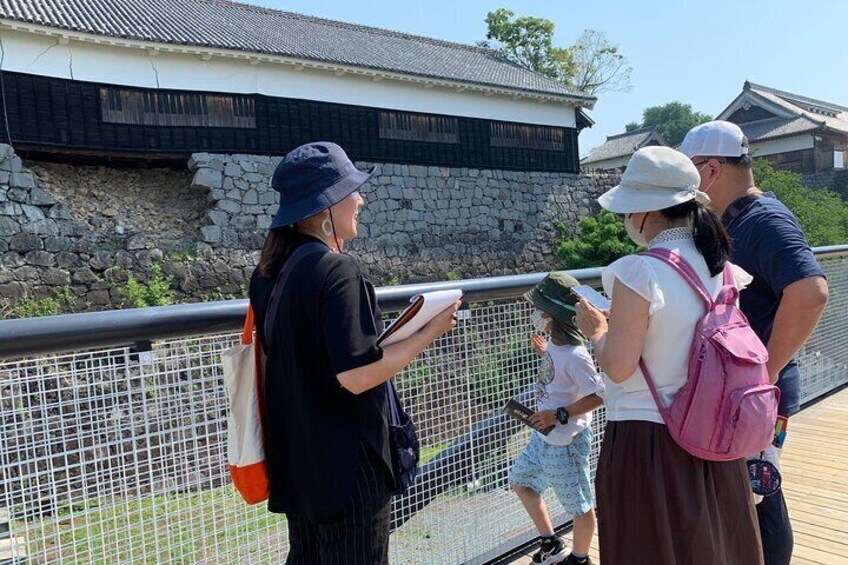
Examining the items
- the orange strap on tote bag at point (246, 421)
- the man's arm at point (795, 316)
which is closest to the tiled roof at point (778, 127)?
the man's arm at point (795, 316)

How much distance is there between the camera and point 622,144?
3953 centimetres

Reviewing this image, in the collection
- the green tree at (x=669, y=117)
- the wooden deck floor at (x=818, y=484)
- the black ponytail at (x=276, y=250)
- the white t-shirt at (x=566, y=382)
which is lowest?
the wooden deck floor at (x=818, y=484)

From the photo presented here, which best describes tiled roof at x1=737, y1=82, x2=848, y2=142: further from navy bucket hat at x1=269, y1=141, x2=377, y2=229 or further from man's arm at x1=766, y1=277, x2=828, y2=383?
navy bucket hat at x1=269, y1=141, x2=377, y2=229

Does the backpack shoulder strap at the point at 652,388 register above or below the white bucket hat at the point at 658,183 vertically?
below

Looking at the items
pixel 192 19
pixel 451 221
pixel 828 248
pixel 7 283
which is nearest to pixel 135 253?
pixel 7 283

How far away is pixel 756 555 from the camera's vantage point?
5.26 feet

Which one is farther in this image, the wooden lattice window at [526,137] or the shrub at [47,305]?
the wooden lattice window at [526,137]

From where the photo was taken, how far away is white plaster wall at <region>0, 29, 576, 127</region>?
13445mm

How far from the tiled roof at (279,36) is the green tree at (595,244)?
4.77 metres

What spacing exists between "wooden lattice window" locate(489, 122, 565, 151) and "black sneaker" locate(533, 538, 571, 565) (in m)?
19.2

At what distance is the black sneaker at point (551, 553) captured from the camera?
8.00 feet

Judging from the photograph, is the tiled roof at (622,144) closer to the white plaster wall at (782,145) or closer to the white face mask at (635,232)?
the white plaster wall at (782,145)

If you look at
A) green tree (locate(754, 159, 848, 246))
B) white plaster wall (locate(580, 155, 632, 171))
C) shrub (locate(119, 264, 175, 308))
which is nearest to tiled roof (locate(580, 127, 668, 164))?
white plaster wall (locate(580, 155, 632, 171))

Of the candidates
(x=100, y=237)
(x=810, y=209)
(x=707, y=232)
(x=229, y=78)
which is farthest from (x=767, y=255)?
(x=810, y=209)
